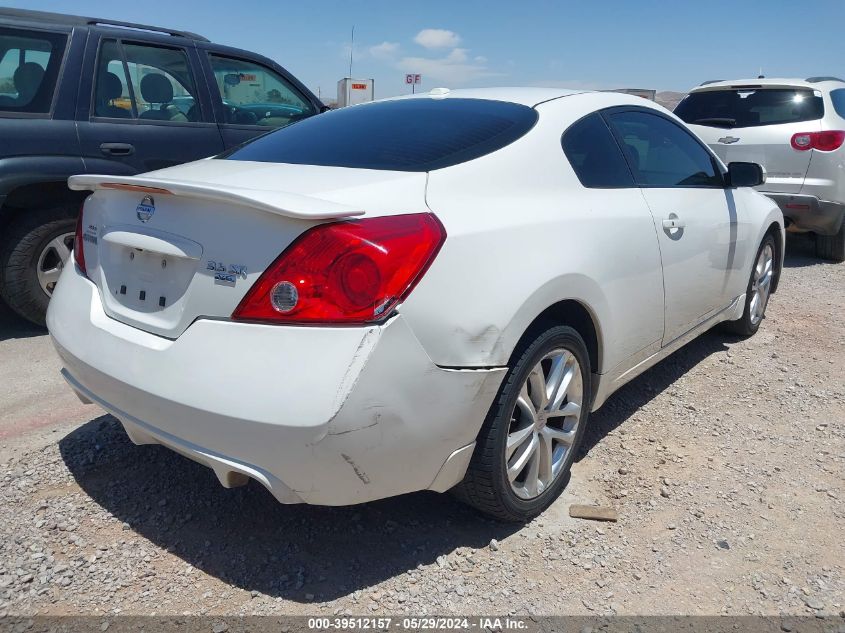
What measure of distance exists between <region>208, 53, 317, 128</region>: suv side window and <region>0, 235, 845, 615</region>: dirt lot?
2694 millimetres

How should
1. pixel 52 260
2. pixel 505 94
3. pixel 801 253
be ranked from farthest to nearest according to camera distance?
pixel 801 253
pixel 52 260
pixel 505 94

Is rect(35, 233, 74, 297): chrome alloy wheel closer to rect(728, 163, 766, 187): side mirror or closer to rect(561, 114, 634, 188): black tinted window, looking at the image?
rect(561, 114, 634, 188): black tinted window

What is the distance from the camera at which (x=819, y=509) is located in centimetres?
274

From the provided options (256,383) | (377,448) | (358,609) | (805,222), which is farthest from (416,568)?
(805,222)

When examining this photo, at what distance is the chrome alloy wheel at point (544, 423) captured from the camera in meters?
2.46

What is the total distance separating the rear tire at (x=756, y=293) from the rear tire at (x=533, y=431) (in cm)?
229

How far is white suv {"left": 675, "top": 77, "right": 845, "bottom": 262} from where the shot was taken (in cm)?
658

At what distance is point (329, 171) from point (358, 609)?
1428 mm

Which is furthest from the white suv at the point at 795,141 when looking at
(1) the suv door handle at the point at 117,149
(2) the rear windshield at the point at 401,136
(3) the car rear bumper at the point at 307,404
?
(3) the car rear bumper at the point at 307,404

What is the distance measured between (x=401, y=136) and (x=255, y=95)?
315cm

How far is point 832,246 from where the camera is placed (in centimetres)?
719

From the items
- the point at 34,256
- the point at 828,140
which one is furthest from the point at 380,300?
the point at 828,140

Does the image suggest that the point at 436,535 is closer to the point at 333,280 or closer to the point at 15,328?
the point at 333,280

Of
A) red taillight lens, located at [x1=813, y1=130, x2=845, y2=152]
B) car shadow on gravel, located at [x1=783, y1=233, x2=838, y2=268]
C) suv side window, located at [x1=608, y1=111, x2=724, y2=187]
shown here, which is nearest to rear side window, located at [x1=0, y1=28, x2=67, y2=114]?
suv side window, located at [x1=608, y1=111, x2=724, y2=187]
